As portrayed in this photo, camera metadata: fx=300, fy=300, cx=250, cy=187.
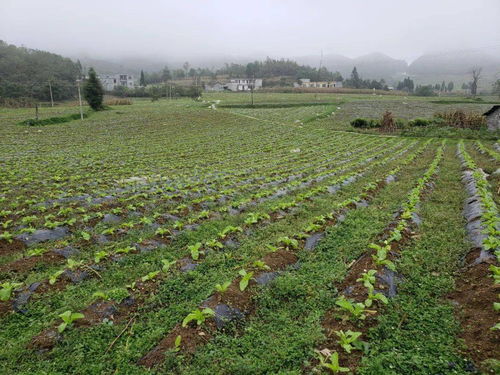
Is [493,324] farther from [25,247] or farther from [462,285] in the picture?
[25,247]

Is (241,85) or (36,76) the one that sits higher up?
(241,85)

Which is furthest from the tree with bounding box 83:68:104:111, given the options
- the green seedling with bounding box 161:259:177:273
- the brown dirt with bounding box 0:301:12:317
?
the brown dirt with bounding box 0:301:12:317

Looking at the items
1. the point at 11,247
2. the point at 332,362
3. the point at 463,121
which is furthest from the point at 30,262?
the point at 463,121

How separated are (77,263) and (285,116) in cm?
5082

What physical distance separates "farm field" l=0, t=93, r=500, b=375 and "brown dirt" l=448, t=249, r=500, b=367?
28 millimetres

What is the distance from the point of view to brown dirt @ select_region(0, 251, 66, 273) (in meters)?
7.02

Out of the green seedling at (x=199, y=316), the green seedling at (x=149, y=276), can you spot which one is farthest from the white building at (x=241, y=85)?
the green seedling at (x=199, y=316)

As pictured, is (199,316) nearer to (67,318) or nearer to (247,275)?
(247,275)

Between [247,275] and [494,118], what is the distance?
140ft

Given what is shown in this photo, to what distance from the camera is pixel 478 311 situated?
216 inches

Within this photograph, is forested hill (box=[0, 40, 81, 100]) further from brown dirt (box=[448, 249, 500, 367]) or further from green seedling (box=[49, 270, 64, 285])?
brown dirt (box=[448, 249, 500, 367])

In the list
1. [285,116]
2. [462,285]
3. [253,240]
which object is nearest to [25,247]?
[253,240]

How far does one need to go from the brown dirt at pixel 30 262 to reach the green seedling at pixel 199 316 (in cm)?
428

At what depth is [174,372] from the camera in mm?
4547
